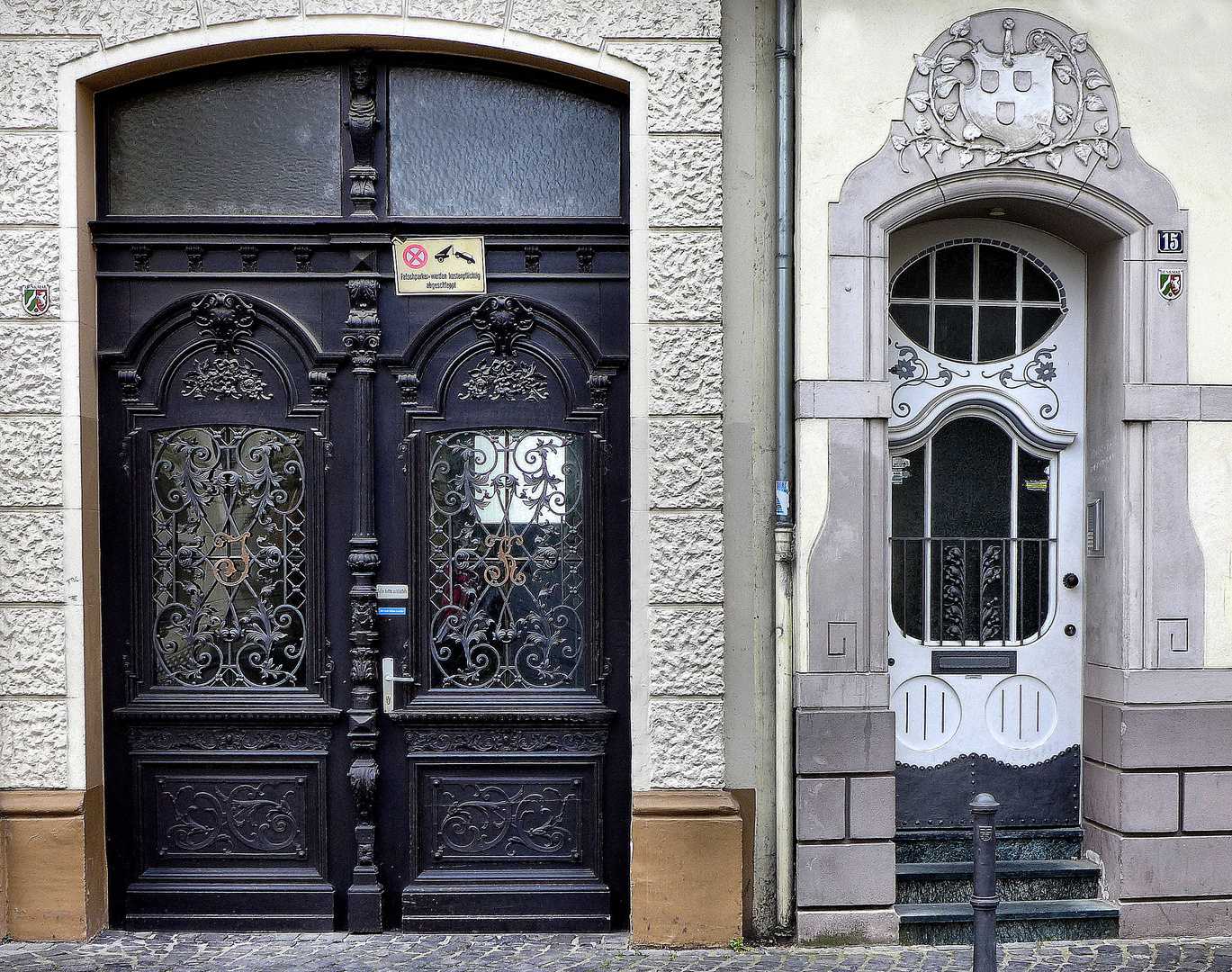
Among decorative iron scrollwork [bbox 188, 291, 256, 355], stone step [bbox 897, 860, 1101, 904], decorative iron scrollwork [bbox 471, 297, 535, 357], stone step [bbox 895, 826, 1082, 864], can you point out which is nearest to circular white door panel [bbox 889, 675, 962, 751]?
stone step [bbox 895, 826, 1082, 864]

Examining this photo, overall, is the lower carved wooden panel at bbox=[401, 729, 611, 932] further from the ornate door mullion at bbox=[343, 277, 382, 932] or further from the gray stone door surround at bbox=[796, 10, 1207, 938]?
the gray stone door surround at bbox=[796, 10, 1207, 938]

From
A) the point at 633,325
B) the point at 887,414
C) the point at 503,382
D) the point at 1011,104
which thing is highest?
the point at 1011,104

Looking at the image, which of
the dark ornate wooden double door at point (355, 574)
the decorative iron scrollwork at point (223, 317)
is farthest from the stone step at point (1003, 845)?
the decorative iron scrollwork at point (223, 317)

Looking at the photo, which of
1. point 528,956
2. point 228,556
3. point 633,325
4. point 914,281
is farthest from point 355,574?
point 914,281

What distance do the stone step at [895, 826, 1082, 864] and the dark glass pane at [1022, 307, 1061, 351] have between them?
8.61 feet

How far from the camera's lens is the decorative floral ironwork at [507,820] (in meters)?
5.19

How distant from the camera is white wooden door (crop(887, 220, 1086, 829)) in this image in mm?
5324

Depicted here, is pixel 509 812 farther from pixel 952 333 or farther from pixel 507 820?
pixel 952 333

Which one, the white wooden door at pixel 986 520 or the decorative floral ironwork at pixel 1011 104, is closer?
the decorative floral ironwork at pixel 1011 104

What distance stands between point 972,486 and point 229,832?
14.3 feet

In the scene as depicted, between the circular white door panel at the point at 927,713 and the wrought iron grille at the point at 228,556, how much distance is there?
3245mm

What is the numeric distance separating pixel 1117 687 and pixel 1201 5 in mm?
3468

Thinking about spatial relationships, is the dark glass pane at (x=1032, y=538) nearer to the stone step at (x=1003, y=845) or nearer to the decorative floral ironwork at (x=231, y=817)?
Result: the stone step at (x=1003, y=845)

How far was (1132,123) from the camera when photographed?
4.96 m
